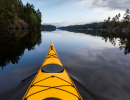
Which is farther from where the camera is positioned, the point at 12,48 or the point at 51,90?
the point at 12,48

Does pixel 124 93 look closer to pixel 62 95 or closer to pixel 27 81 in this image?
pixel 62 95

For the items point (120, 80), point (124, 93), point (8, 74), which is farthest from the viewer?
point (8, 74)

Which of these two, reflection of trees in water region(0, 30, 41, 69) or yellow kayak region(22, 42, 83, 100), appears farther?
reflection of trees in water region(0, 30, 41, 69)

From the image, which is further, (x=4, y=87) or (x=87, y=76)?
(x=87, y=76)

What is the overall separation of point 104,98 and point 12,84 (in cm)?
476

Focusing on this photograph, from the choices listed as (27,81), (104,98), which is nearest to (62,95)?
(104,98)

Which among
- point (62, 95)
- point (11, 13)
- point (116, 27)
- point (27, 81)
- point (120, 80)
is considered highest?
point (11, 13)

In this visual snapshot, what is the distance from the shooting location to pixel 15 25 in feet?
165

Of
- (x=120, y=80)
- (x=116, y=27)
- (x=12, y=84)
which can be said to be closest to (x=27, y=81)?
(x=12, y=84)

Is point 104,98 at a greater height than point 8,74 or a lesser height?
lesser

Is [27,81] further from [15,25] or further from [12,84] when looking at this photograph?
[15,25]

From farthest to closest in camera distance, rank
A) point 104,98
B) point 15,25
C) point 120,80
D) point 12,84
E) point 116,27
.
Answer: point 116,27 < point 15,25 < point 120,80 < point 12,84 < point 104,98

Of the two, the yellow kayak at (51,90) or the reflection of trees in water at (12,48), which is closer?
the yellow kayak at (51,90)

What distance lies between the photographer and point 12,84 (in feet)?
14.9
